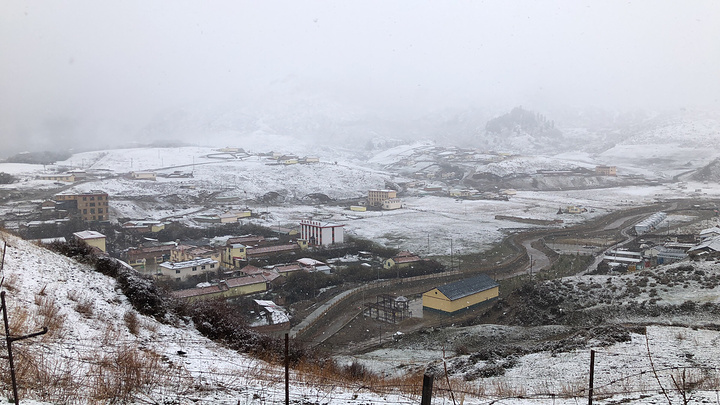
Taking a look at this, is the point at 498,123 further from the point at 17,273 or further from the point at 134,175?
the point at 17,273

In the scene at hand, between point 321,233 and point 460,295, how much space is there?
33.2 feet

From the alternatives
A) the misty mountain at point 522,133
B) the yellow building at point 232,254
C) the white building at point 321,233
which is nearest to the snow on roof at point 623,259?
the white building at point 321,233

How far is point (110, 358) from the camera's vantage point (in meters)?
3.14

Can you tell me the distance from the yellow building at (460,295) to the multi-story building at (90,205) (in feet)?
65.7

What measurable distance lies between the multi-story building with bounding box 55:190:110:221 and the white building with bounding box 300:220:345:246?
37.7 feet

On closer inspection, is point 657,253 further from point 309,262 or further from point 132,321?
point 132,321

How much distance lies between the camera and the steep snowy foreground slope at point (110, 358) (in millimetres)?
2555

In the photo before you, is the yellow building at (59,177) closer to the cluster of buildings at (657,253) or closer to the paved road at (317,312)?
the paved road at (317,312)

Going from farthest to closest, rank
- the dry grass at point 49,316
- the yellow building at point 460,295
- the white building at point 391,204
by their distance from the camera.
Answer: the white building at point 391,204 → the yellow building at point 460,295 → the dry grass at point 49,316

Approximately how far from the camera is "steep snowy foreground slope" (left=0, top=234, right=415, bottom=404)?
255cm

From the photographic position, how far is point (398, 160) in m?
61.8

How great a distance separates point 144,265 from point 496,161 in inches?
1752

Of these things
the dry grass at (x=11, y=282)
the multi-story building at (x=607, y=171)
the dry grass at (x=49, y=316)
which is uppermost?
the dry grass at (x=11, y=282)

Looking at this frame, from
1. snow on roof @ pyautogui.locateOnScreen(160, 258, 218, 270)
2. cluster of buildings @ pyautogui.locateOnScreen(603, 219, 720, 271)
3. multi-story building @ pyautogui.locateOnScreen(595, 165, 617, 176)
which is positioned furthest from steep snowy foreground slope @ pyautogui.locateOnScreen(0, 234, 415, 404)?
multi-story building @ pyautogui.locateOnScreen(595, 165, 617, 176)
